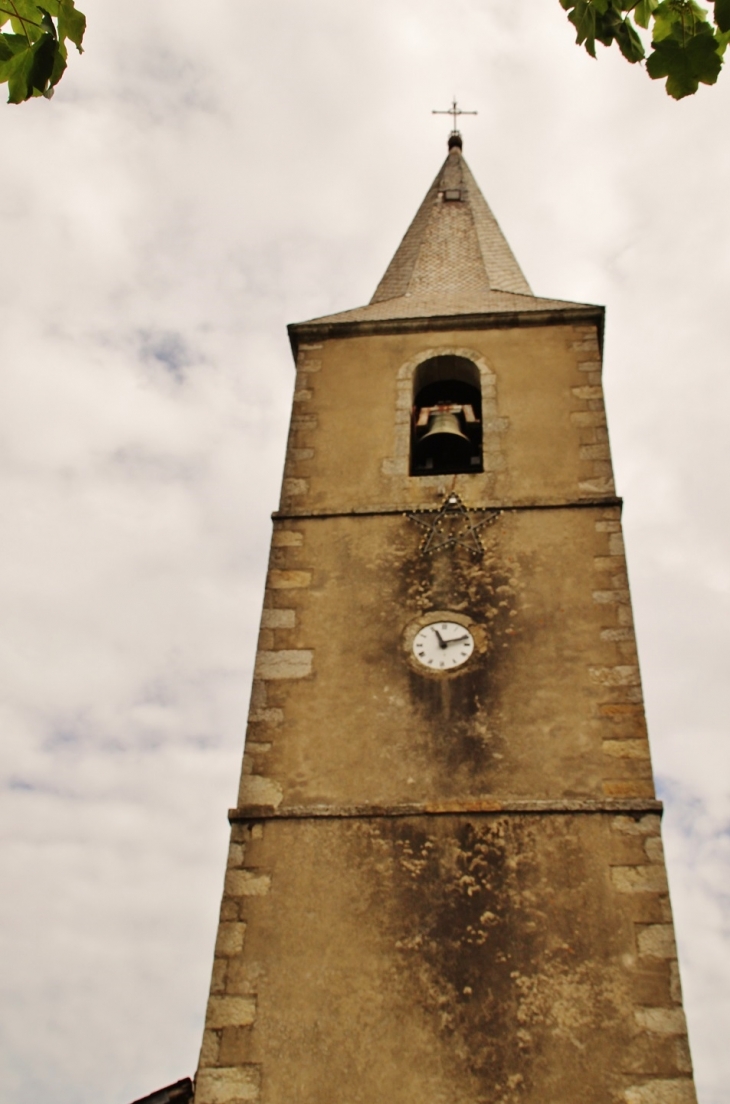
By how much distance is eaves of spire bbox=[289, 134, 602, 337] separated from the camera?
389 inches

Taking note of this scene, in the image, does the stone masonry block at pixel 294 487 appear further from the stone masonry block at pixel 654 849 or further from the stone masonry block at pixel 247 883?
the stone masonry block at pixel 654 849

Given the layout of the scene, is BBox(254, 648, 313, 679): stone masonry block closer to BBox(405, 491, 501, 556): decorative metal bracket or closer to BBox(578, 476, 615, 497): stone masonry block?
BBox(405, 491, 501, 556): decorative metal bracket

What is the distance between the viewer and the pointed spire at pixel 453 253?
11.0 m

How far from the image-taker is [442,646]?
277 inches

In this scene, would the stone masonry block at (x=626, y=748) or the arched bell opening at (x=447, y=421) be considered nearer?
the stone masonry block at (x=626, y=748)

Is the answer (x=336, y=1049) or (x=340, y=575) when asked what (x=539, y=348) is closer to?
(x=340, y=575)

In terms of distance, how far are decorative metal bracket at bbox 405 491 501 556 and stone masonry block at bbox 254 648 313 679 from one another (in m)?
1.18

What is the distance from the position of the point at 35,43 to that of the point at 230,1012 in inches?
184

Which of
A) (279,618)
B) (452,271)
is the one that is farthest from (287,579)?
(452,271)

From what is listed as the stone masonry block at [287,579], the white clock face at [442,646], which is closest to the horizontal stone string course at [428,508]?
the stone masonry block at [287,579]

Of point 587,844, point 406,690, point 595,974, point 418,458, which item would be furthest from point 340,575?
point 595,974

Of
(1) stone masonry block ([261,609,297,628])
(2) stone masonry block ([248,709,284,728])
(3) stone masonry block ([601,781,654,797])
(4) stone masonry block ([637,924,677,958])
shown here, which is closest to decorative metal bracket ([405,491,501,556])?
(1) stone masonry block ([261,609,297,628])

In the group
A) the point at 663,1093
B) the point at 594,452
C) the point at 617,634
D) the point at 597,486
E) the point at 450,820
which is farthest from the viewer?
the point at 594,452

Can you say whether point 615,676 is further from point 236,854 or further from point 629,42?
point 629,42
